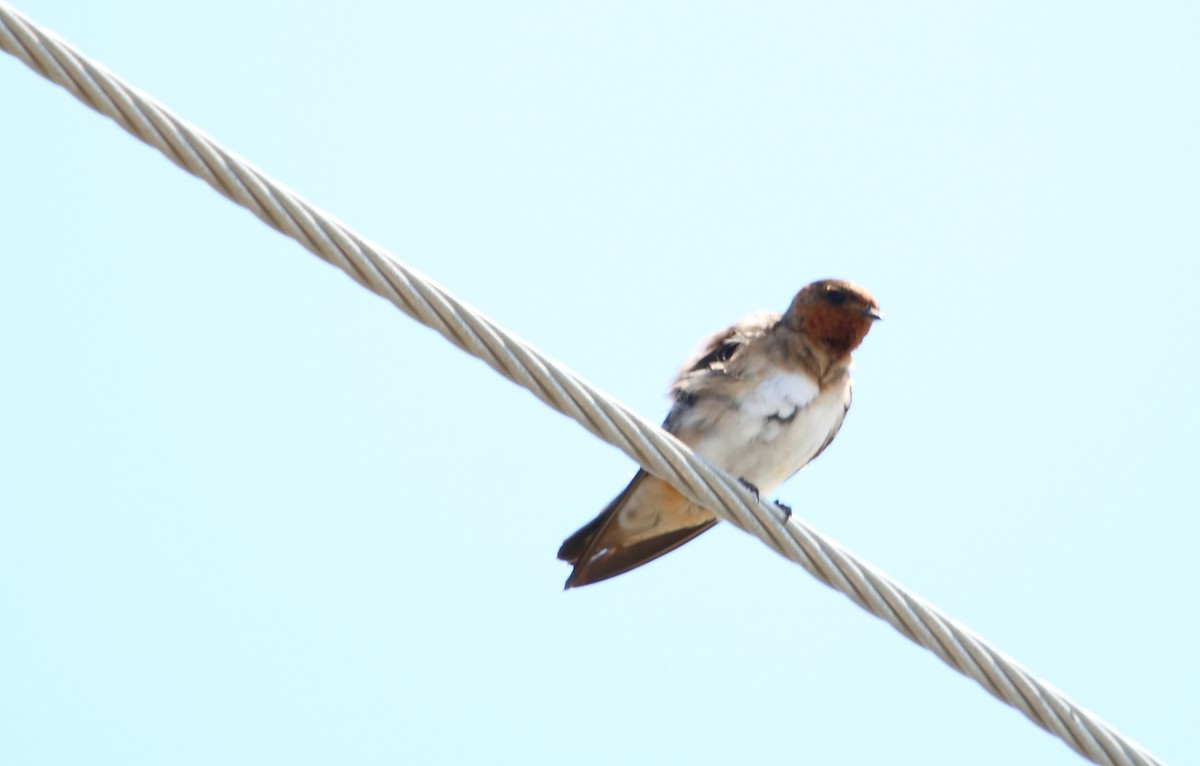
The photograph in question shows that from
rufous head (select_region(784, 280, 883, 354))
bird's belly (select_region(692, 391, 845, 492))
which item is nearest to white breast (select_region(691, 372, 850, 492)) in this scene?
bird's belly (select_region(692, 391, 845, 492))

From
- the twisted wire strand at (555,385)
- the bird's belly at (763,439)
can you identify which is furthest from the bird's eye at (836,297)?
the twisted wire strand at (555,385)

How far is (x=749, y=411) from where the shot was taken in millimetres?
6445

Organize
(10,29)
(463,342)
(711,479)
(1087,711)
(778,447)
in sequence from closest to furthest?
(10,29) < (463,342) < (1087,711) < (711,479) < (778,447)

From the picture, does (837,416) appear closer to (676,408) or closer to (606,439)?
(676,408)

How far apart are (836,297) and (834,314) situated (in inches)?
3.6

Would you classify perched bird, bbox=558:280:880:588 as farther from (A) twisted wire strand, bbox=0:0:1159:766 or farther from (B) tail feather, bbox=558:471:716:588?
(A) twisted wire strand, bbox=0:0:1159:766

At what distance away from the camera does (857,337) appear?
684 cm

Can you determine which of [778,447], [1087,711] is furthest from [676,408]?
[1087,711]

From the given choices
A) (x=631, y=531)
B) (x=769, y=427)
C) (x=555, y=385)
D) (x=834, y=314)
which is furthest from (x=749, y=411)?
(x=555, y=385)

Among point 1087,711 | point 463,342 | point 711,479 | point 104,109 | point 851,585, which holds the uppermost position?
point 104,109

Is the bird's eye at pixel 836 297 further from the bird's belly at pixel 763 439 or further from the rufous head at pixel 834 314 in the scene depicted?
the bird's belly at pixel 763 439

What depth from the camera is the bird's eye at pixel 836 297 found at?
682 cm

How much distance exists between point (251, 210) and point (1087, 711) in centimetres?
225

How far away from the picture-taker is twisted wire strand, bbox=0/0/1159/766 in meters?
3.44
